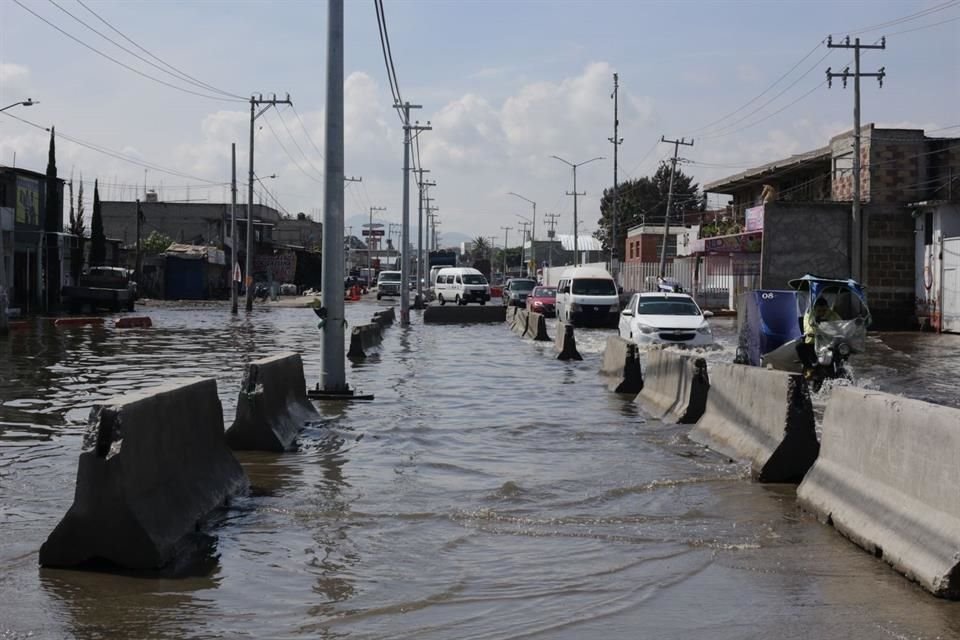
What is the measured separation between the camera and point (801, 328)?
2045 centimetres

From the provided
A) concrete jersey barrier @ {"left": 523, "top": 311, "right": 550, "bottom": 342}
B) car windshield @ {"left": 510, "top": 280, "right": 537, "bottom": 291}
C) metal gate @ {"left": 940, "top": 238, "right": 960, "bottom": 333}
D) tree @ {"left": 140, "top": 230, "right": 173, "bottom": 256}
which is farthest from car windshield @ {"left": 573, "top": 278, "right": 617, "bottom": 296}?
tree @ {"left": 140, "top": 230, "right": 173, "bottom": 256}

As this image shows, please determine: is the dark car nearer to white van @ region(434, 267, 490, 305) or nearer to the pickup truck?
white van @ region(434, 267, 490, 305)

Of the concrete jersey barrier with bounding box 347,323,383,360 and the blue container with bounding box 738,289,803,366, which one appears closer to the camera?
the blue container with bounding box 738,289,803,366

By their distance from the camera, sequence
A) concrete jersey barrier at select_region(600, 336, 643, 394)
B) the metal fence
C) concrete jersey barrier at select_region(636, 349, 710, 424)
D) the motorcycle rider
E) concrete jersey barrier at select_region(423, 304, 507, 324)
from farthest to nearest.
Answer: the metal fence
concrete jersey barrier at select_region(423, 304, 507, 324)
the motorcycle rider
concrete jersey barrier at select_region(600, 336, 643, 394)
concrete jersey barrier at select_region(636, 349, 710, 424)

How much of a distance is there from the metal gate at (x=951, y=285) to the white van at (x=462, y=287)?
2882 cm

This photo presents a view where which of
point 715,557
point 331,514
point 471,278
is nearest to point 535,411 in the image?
point 331,514

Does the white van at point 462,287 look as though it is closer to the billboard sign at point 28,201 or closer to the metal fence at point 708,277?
the metal fence at point 708,277

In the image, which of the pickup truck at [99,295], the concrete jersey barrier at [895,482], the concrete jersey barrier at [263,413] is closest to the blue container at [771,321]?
the concrete jersey barrier at [263,413]

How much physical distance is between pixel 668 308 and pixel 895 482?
21.9 metres

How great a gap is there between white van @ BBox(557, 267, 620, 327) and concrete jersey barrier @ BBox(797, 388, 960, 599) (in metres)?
33.2

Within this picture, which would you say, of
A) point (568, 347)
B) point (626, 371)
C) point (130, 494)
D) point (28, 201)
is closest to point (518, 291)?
point (28, 201)

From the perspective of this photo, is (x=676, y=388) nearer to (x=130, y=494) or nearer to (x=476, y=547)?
(x=476, y=547)

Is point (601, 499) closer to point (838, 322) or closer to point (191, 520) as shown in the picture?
point (191, 520)

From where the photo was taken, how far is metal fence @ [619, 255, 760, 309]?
54719 mm
